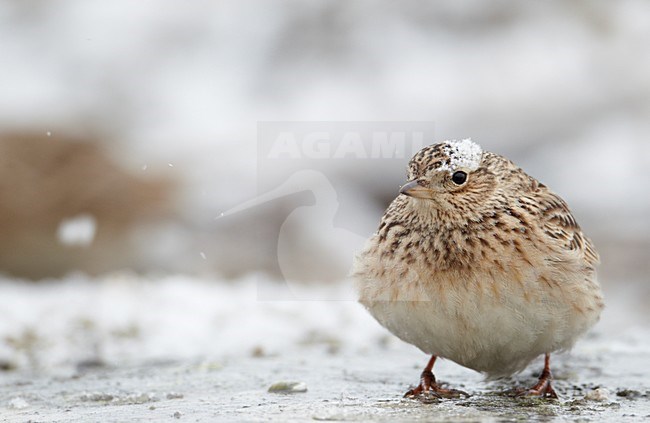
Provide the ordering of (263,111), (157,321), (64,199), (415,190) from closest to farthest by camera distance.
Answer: (415,190)
(157,321)
(64,199)
(263,111)

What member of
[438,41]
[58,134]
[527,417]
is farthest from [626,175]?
[527,417]

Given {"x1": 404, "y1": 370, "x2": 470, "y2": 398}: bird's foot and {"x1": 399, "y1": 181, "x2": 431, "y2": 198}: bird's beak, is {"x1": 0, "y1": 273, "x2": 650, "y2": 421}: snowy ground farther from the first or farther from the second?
{"x1": 399, "y1": 181, "x2": 431, "y2": 198}: bird's beak

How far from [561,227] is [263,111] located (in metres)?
7.62

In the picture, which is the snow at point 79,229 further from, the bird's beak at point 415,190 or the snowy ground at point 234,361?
the bird's beak at point 415,190

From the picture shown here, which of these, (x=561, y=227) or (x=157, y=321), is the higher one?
(x=561, y=227)

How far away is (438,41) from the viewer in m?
12.8

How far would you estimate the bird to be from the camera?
3.84 m

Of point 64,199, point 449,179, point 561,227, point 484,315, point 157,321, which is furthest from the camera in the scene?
point 64,199

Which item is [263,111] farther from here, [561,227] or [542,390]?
[542,390]

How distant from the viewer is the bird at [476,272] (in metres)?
3.84

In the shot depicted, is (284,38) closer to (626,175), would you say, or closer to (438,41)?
(438,41)

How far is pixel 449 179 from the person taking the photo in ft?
13.3

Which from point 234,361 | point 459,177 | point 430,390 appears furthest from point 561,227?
point 234,361

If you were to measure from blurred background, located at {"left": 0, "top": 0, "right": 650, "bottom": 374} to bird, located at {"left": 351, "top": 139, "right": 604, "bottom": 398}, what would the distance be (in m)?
4.08
